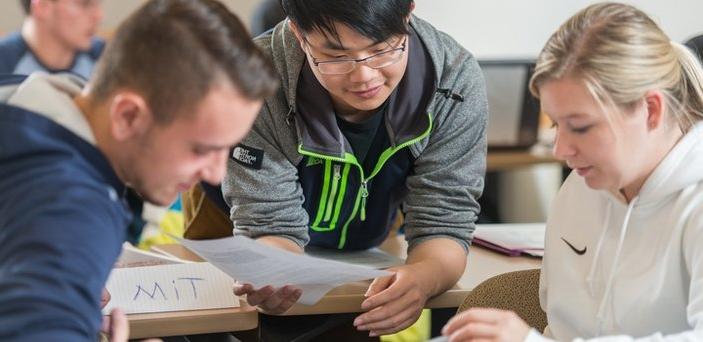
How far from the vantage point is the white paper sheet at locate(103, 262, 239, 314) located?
5.71 feet

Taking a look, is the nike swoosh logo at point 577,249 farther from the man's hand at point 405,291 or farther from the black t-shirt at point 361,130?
the black t-shirt at point 361,130

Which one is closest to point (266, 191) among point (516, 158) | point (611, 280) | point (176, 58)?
point (611, 280)

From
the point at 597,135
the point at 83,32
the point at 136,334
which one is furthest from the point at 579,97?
the point at 136,334

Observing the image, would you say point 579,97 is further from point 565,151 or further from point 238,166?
point 238,166

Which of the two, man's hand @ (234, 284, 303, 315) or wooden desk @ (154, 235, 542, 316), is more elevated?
man's hand @ (234, 284, 303, 315)

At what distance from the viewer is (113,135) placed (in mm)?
1198

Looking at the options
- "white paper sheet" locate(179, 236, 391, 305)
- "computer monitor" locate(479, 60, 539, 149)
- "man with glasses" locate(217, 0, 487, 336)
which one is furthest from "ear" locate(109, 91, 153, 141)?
"computer monitor" locate(479, 60, 539, 149)

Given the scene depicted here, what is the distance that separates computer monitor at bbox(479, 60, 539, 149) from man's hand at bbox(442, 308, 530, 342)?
6.24ft

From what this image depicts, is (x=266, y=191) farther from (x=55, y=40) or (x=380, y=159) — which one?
(x=55, y=40)

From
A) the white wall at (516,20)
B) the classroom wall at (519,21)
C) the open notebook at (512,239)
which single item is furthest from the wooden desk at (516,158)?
the open notebook at (512,239)

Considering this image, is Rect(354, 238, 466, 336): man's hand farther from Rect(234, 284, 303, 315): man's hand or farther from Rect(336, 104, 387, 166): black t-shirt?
Rect(336, 104, 387, 166): black t-shirt

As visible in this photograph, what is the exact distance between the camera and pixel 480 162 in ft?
6.61

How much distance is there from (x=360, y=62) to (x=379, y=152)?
10.3 inches

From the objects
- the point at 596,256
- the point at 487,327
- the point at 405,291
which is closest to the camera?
the point at 487,327
